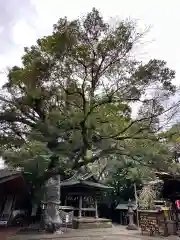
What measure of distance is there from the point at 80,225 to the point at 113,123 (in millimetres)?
12145

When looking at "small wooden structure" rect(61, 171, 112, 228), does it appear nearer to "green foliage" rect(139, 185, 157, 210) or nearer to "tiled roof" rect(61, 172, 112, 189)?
"tiled roof" rect(61, 172, 112, 189)

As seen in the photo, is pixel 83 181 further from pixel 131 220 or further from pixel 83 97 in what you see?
pixel 83 97

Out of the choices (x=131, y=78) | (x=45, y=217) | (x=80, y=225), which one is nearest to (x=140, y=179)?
(x=80, y=225)

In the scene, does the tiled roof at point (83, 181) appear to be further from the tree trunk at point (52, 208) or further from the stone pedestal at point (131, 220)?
the tree trunk at point (52, 208)

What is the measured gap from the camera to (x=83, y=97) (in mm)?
7062

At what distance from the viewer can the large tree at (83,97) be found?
22.4ft

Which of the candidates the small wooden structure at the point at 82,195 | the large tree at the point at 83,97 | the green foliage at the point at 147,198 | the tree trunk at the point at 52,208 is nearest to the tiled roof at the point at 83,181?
the small wooden structure at the point at 82,195

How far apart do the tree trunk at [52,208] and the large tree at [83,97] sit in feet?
21.3

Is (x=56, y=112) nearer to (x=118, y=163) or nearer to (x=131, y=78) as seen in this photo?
(x=131, y=78)

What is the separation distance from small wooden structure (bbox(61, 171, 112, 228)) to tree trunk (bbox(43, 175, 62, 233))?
184 inches

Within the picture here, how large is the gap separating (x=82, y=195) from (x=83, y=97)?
15.1 metres

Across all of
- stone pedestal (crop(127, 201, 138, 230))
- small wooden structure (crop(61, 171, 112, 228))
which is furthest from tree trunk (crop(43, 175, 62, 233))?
stone pedestal (crop(127, 201, 138, 230))

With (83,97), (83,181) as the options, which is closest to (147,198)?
(83,181)

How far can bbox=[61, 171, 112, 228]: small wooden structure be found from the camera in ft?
65.0
